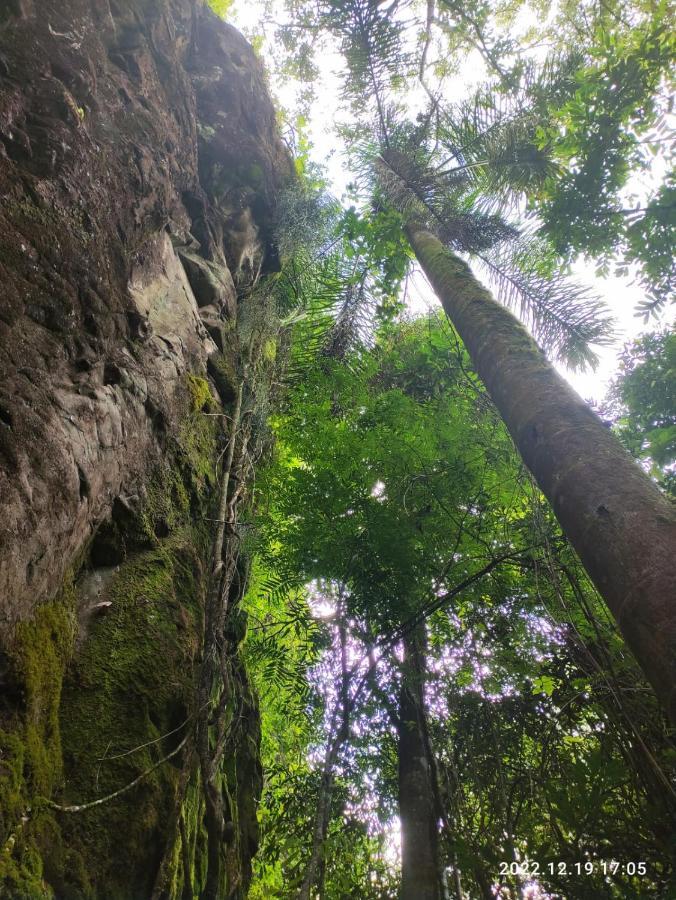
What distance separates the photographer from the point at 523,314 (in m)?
5.65

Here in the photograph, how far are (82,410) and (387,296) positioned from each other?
5.17 m

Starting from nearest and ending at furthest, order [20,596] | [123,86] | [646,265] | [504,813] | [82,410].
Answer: [20,596] < [82,410] < [504,813] < [646,265] < [123,86]

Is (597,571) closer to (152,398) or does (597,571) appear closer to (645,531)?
(645,531)

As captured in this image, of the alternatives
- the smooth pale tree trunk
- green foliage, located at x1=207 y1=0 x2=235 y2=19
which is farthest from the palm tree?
green foliage, located at x1=207 y1=0 x2=235 y2=19

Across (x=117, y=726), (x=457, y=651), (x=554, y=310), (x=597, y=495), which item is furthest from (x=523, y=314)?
(x=117, y=726)

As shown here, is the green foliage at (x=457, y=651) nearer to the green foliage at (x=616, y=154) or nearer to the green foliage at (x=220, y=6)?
the green foliage at (x=616, y=154)

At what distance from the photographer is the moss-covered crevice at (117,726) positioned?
6.09ft

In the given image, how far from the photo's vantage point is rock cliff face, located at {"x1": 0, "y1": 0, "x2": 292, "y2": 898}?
1.93 metres

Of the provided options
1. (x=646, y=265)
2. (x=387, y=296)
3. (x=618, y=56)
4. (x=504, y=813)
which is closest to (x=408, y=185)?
(x=387, y=296)

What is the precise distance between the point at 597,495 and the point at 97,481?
236 centimetres

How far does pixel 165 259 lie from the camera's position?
4.62 m

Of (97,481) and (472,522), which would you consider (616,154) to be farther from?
(97,481)

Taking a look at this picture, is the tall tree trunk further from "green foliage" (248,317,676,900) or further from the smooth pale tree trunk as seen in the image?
the smooth pale tree trunk

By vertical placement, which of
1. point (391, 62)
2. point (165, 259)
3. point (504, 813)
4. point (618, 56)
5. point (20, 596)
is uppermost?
point (391, 62)
